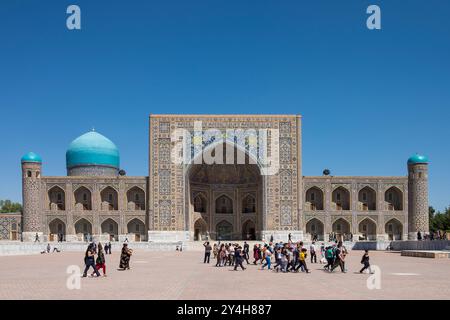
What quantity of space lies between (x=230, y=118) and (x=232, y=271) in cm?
3162

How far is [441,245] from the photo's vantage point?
107 ft

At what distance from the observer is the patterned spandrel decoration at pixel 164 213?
167 ft

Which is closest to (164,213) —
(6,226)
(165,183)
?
(165,183)

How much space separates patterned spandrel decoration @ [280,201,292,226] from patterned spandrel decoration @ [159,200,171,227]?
10.7 m

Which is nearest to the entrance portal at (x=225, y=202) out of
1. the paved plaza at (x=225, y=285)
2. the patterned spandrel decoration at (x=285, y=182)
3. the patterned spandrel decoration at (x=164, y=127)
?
the patterned spandrel decoration at (x=285, y=182)

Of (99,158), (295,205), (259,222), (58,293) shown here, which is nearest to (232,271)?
(58,293)

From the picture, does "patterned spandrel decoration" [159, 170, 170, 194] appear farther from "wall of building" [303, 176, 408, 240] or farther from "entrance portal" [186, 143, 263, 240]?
"wall of building" [303, 176, 408, 240]

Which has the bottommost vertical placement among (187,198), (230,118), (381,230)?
(381,230)

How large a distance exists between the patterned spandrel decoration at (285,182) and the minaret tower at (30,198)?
23.4 meters

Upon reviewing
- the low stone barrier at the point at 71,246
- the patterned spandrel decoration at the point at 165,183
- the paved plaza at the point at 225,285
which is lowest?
the low stone barrier at the point at 71,246

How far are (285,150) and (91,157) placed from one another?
21521 mm

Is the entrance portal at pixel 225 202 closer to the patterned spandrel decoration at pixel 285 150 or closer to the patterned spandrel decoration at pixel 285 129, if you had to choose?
the patterned spandrel decoration at pixel 285 150
